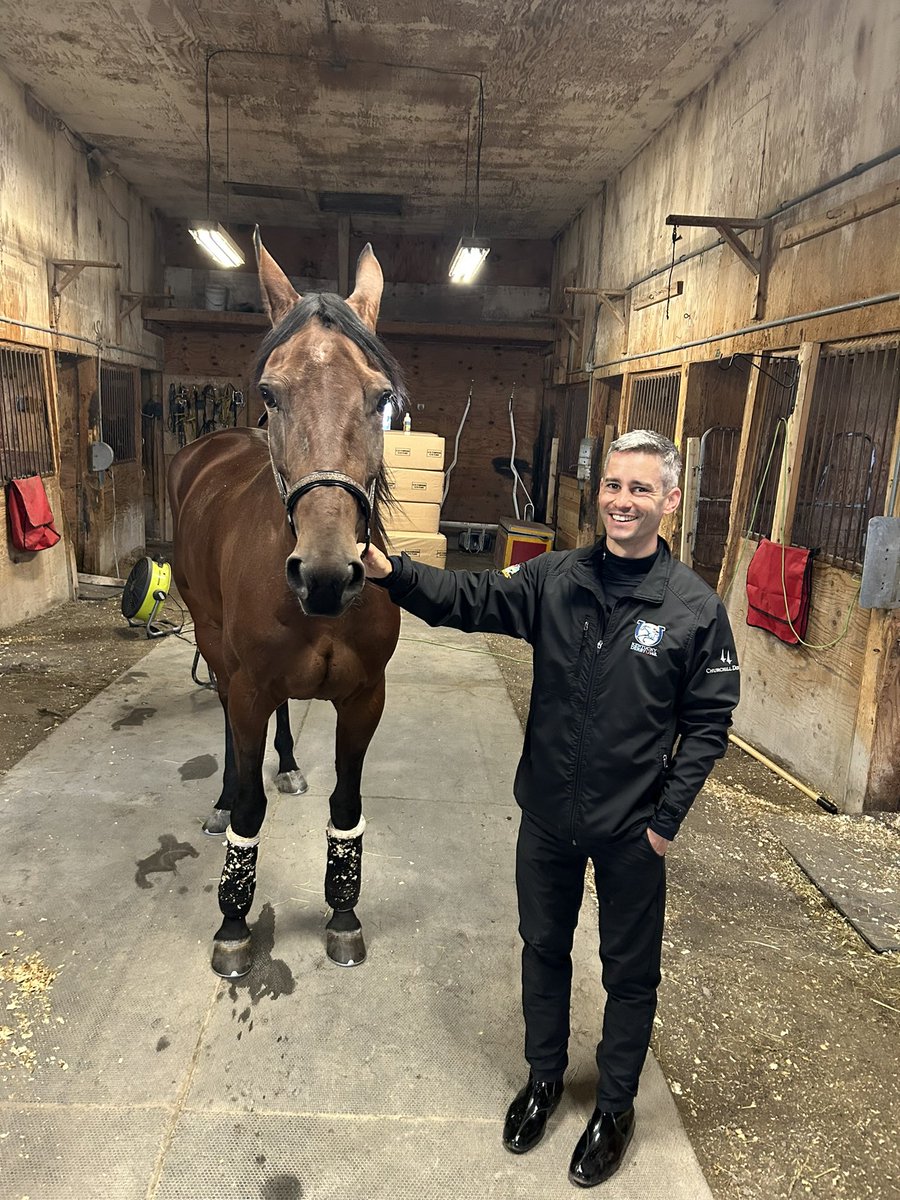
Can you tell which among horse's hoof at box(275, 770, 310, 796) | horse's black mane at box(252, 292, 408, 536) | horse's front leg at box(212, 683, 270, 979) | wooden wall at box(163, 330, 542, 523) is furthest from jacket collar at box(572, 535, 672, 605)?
wooden wall at box(163, 330, 542, 523)

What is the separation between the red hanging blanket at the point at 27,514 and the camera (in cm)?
555

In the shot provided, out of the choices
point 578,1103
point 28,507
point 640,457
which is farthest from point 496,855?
point 28,507

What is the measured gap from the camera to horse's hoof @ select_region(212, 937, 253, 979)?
6.75ft

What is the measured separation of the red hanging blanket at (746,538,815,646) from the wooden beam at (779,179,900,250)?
1.53 m

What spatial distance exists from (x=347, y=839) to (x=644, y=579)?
1280 millimetres

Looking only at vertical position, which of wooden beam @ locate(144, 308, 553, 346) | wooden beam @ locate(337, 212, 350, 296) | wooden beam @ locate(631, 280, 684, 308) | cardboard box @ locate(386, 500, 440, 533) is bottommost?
cardboard box @ locate(386, 500, 440, 533)

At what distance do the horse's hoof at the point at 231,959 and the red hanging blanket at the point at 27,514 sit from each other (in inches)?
182

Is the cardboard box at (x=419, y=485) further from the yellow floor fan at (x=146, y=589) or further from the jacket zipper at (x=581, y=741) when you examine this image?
the jacket zipper at (x=581, y=741)

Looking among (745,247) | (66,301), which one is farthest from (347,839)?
(66,301)

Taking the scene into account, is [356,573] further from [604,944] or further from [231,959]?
[231,959]

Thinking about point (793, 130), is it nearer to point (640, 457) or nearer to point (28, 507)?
point (640, 457)

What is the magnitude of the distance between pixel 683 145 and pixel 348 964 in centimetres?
599

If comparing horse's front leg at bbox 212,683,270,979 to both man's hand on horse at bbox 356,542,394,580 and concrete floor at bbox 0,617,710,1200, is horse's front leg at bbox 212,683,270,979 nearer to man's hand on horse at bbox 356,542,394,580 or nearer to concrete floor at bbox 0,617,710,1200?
concrete floor at bbox 0,617,710,1200

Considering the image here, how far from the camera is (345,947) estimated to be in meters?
2.15
